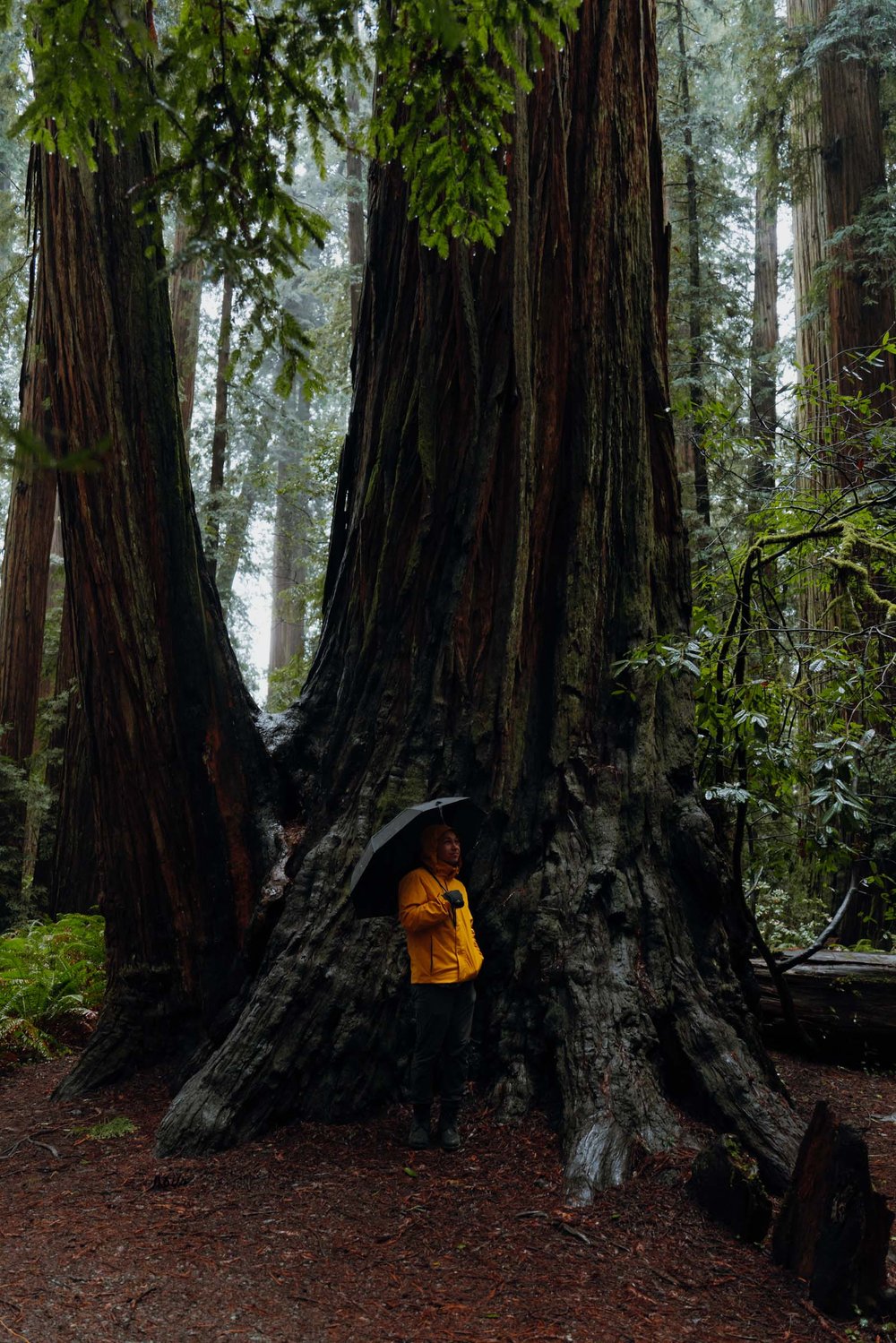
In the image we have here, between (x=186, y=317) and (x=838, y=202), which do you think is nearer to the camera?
(x=838, y=202)

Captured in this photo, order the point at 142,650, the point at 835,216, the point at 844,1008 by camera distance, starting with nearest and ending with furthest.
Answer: the point at 142,650
the point at 844,1008
the point at 835,216

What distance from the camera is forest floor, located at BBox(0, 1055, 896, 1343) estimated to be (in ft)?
9.98

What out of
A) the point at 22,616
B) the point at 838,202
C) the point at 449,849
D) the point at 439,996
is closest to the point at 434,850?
the point at 449,849

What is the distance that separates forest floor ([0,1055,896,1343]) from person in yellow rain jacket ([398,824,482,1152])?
0.17 meters

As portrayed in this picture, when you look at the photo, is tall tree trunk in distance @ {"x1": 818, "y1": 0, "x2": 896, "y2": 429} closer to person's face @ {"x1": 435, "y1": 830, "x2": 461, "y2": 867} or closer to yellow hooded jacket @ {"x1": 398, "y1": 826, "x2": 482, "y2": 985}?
person's face @ {"x1": 435, "y1": 830, "x2": 461, "y2": 867}

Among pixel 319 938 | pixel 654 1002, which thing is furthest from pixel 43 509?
pixel 654 1002

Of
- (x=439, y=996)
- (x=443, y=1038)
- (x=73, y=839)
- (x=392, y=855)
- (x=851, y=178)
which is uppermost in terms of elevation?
(x=851, y=178)

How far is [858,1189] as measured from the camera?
3154mm

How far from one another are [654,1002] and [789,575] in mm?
2630

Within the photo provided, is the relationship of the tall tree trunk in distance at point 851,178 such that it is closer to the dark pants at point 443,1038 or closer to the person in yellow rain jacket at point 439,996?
the person in yellow rain jacket at point 439,996

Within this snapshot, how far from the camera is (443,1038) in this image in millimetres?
4387

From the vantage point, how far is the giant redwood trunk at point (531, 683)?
4441 millimetres

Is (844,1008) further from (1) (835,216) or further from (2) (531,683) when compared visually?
(1) (835,216)

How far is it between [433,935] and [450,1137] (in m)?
0.90
